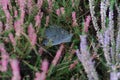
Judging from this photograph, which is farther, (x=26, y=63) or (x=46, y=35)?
(x=46, y=35)

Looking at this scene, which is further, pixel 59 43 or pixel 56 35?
pixel 56 35

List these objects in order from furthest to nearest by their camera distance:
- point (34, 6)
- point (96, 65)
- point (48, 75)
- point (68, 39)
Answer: point (34, 6) → point (68, 39) → point (96, 65) → point (48, 75)

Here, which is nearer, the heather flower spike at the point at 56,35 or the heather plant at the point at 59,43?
the heather plant at the point at 59,43

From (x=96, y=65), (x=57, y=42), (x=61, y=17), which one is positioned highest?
(x=61, y=17)

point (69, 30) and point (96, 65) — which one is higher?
point (69, 30)

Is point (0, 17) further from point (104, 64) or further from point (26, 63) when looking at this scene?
point (104, 64)

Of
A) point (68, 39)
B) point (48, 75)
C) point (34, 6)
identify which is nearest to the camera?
point (48, 75)

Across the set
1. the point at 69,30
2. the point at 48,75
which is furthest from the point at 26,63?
the point at 69,30

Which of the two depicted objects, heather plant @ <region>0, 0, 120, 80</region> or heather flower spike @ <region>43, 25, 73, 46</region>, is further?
heather flower spike @ <region>43, 25, 73, 46</region>
